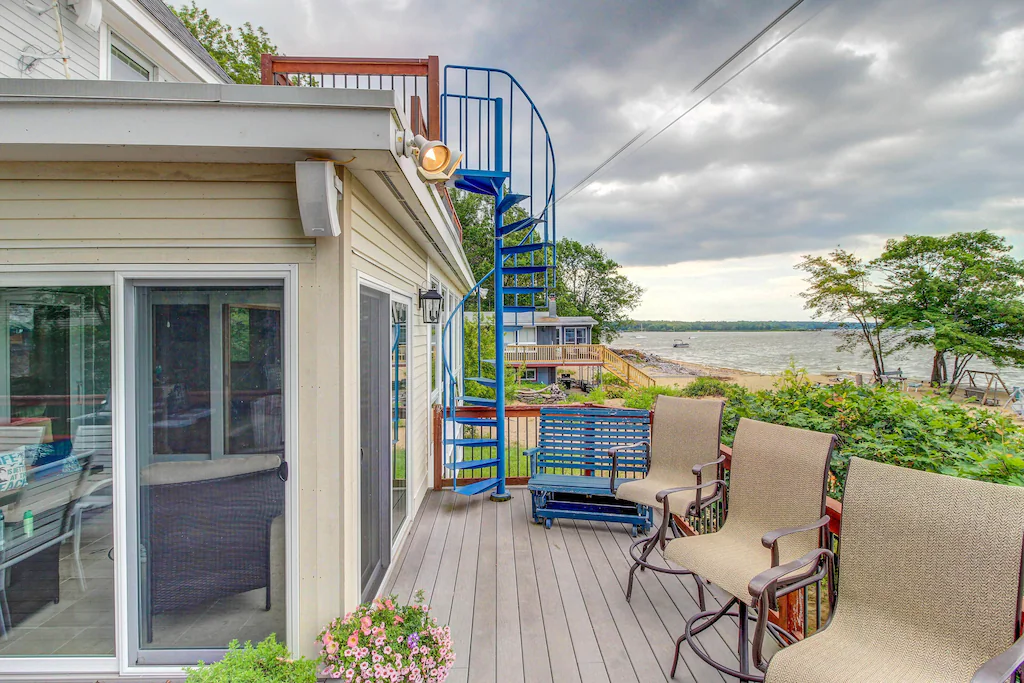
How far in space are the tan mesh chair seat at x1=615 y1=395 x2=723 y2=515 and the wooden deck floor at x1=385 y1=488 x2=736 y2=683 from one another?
21.3 inches

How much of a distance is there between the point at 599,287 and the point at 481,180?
1241 inches

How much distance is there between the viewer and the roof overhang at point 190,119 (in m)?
1.70

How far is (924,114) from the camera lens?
11.9 meters

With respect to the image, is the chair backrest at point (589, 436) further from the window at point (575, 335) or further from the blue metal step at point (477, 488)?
the window at point (575, 335)

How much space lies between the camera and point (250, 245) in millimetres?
2055

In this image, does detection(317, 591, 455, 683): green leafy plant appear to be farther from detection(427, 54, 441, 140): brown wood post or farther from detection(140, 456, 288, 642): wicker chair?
detection(427, 54, 441, 140): brown wood post

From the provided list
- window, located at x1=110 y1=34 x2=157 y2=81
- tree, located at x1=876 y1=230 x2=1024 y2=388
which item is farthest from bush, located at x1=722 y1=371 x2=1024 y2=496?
tree, located at x1=876 y1=230 x2=1024 y2=388

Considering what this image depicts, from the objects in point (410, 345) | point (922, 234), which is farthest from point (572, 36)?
point (922, 234)

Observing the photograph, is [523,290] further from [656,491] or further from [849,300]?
[849,300]

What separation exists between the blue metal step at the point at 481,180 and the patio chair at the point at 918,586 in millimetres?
3196

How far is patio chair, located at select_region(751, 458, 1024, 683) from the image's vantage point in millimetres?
1337

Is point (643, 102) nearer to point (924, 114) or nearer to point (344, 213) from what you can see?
point (924, 114)

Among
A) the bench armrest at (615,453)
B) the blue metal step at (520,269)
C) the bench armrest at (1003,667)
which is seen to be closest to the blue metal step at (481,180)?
the blue metal step at (520,269)

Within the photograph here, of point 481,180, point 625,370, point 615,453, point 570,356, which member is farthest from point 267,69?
point 570,356
